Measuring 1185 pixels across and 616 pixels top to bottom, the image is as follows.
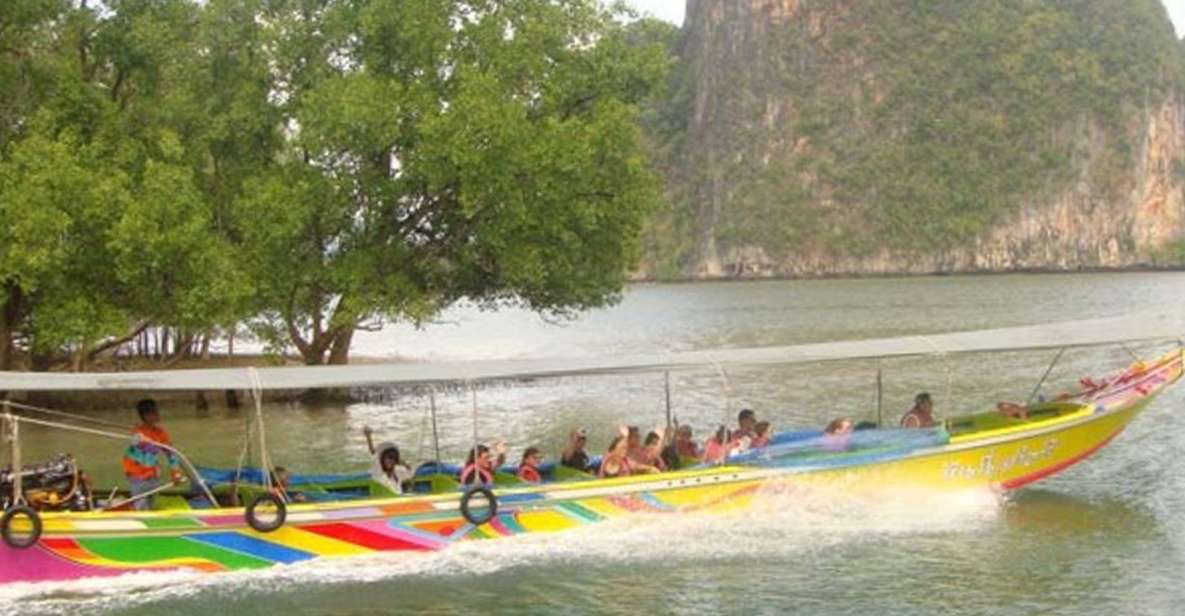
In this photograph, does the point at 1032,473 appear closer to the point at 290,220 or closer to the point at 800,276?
the point at 290,220

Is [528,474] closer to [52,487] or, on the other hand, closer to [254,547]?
[254,547]

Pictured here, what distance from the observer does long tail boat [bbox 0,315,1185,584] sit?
14.3 meters

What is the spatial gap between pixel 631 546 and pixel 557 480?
145 cm

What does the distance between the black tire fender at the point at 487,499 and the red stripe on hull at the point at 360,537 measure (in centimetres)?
73

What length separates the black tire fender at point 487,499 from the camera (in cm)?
1526

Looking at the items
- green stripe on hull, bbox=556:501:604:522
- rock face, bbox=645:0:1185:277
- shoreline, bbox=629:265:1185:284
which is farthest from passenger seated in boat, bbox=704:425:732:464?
rock face, bbox=645:0:1185:277

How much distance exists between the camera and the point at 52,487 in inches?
587

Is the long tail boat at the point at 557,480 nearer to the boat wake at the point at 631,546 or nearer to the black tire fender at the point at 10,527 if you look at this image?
the black tire fender at the point at 10,527

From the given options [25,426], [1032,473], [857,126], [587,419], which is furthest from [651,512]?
[857,126]

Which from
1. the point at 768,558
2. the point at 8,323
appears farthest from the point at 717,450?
the point at 8,323

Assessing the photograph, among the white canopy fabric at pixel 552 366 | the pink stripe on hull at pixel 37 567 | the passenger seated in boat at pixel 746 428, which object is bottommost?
the pink stripe on hull at pixel 37 567

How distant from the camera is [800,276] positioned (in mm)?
161500

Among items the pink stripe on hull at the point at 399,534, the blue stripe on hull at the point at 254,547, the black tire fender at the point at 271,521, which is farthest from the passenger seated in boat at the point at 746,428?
the black tire fender at the point at 271,521

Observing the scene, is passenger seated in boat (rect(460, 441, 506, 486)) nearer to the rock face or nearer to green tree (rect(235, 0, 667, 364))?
green tree (rect(235, 0, 667, 364))
